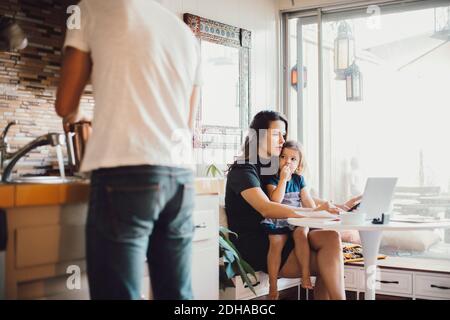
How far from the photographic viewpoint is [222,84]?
4062 mm

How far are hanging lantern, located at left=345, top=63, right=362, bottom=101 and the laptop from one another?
5.64ft

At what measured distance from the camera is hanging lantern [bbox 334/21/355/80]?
4.46m

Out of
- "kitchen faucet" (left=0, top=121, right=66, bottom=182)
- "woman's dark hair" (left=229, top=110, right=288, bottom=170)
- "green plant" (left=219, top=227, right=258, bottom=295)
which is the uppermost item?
"woman's dark hair" (left=229, top=110, right=288, bottom=170)

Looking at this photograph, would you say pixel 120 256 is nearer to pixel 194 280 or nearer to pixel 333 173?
pixel 194 280

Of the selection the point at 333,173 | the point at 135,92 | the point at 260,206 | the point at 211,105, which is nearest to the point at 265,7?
the point at 211,105

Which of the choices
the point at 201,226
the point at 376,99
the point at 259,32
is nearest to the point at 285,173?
the point at 201,226

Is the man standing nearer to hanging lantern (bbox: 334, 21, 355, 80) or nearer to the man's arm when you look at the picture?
the man's arm

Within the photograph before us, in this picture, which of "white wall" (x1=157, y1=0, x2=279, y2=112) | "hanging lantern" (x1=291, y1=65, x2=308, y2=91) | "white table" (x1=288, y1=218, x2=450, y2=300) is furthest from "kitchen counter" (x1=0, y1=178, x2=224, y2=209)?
"hanging lantern" (x1=291, y1=65, x2=308, y2=91)

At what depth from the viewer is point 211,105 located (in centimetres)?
396

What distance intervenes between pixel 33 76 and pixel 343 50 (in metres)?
2.57

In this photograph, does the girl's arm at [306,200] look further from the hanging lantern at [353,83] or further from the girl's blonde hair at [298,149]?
the hanging lantern at [353,83]

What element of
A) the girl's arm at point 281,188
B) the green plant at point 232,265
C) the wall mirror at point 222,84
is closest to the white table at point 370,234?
Answer: the girl's arm at point 281,188
